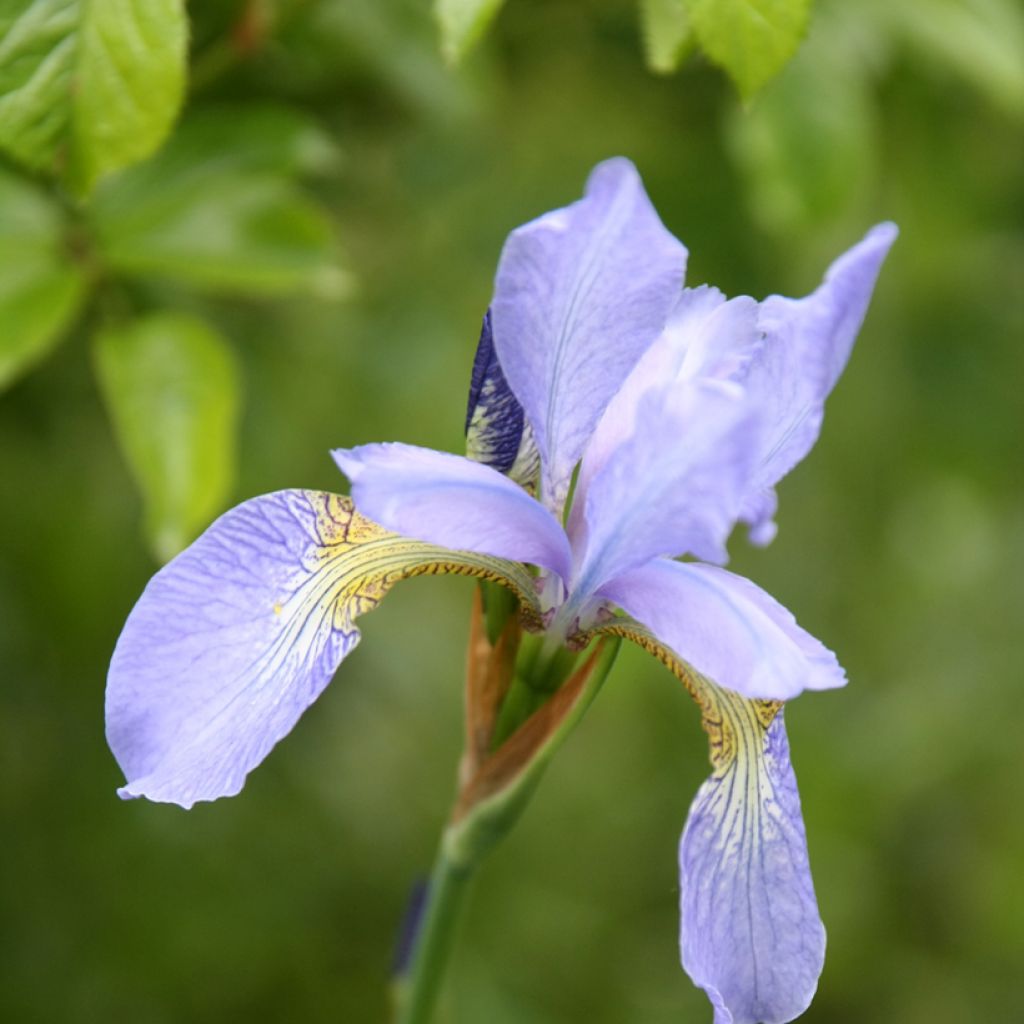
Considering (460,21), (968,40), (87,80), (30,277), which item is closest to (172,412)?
(30,277)

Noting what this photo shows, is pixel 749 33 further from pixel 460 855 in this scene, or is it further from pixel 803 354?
pixel 460 855

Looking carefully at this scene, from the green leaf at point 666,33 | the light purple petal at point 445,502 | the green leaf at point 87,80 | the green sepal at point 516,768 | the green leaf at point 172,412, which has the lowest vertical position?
the green sepal at point 516,768

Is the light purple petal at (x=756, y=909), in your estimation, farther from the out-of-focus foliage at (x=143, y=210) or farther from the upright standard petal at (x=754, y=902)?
the out-of-focus foliage at (x=143, y=210)

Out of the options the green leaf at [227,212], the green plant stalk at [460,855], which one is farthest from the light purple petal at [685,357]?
the green leaf at [227,212]

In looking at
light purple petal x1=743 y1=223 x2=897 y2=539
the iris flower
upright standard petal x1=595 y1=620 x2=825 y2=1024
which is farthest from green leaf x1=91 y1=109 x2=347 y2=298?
upright standard petal x1=595 y1=620 x2=825 y2=1024

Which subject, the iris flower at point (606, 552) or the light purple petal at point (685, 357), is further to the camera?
the light purple petal at point (685, 357)

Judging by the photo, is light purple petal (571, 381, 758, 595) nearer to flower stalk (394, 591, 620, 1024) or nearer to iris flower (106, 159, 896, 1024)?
iris flower (106, 159, 896, 1024)
